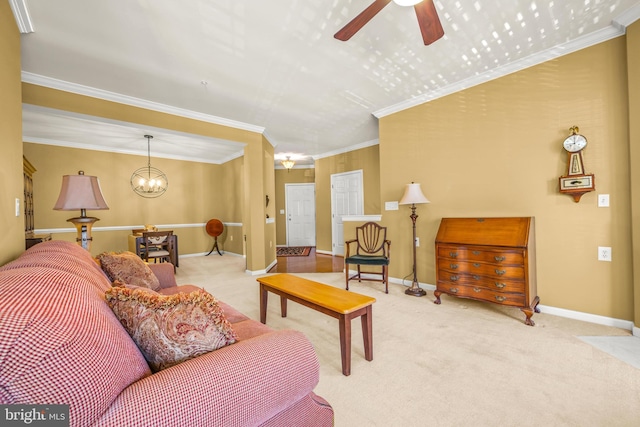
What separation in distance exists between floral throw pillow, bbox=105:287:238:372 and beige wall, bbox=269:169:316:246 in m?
7.30

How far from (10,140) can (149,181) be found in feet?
16.1

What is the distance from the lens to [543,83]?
8.97 feet

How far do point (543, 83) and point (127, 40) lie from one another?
398 cm

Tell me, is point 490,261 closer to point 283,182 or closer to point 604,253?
point 604,253

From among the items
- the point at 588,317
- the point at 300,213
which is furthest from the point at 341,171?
the point at 588,317

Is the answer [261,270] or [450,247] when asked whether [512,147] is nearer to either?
[450,247]

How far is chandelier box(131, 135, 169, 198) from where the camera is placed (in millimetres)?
6184

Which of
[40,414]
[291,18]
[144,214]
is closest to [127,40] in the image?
[291,18]

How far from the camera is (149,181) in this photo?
20.6ft

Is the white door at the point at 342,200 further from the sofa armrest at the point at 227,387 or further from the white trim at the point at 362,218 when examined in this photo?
the sofa armrest at the point at 227,387

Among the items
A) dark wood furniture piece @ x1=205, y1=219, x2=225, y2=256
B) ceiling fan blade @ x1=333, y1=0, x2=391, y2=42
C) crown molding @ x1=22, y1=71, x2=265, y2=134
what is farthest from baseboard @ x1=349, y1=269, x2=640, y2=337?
dark wood furniture piece @ x1=205, y1=219, x2=225, y2=256

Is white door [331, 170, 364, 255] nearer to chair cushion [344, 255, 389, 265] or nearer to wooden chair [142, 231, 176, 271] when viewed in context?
→ chair cushion [344, 255, 389, 265]

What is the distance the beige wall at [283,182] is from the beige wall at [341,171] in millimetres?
1102

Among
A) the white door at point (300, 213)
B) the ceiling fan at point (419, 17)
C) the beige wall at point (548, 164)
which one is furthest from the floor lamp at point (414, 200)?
the white door at point (300, 213)
